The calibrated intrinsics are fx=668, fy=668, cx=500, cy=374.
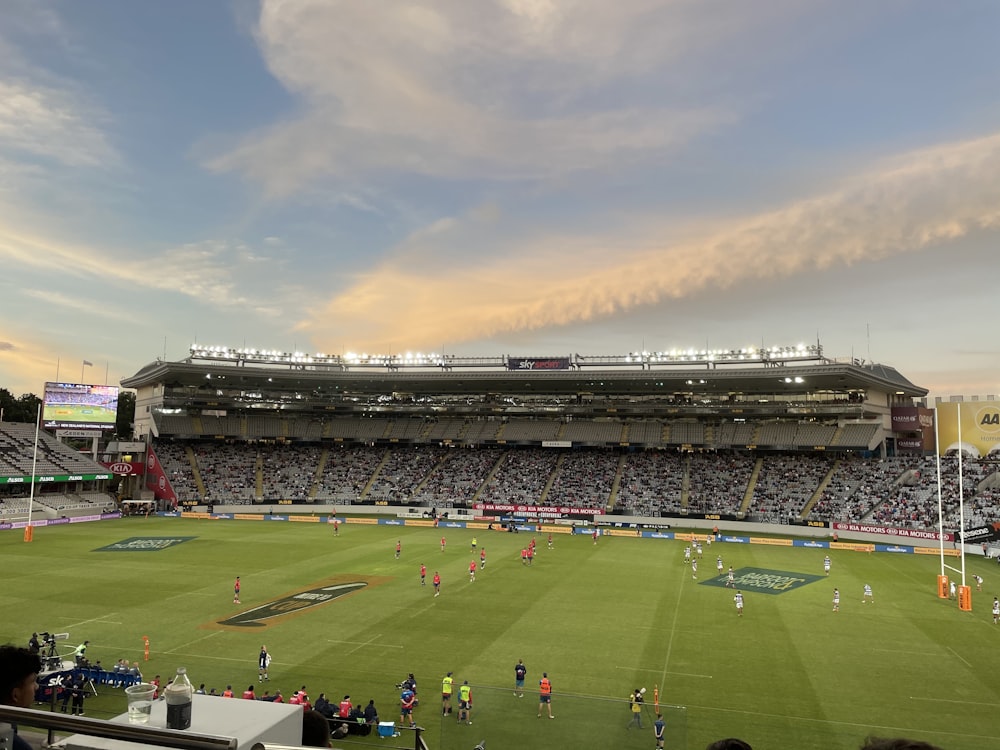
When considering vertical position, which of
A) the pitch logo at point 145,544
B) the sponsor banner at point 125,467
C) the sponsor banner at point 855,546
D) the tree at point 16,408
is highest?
the tree at point 16,408

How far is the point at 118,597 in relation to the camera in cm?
3541

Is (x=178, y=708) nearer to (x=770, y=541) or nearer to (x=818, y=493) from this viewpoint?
(x=770, y=541)

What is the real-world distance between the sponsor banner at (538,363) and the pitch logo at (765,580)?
1551 inches

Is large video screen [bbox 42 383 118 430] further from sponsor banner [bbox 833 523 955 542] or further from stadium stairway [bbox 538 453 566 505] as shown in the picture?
sponsor banner [bbox 833 523 955 542]

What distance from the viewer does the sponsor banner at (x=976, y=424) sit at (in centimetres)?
7706

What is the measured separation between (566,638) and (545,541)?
31.8 m

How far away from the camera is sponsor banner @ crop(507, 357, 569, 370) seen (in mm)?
82188

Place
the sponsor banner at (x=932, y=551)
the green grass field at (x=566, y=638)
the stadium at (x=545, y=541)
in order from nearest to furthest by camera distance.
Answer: the green grass field at (x=566, y=638) < the stadium at (x=545, y=541) < the sponsor banner at (x=932, y=551)

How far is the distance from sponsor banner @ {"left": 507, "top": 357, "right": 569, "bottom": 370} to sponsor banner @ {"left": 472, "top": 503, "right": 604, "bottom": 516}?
1700cm

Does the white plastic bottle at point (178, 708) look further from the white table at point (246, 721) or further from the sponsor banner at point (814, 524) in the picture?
the sponsor banner at point (814, 524)

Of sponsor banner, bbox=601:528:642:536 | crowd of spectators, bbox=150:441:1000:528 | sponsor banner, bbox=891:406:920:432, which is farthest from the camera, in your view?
sponsor banner, bbox=891:406:920:432

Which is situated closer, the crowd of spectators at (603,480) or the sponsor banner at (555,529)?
the crowd of spectators at (603,480)

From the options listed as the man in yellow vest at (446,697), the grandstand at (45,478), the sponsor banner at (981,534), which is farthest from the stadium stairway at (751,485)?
the grandstand at (45,478)

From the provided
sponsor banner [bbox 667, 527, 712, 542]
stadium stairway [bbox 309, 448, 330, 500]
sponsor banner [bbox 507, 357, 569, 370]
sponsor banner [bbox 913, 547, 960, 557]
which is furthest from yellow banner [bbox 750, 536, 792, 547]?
stadium stairway [bbox 309, 448, 330, 500]
